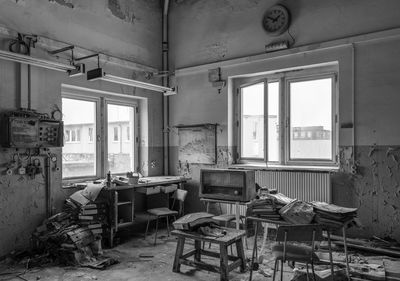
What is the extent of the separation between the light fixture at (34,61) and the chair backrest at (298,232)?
10.9 feet

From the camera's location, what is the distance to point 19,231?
4.38m

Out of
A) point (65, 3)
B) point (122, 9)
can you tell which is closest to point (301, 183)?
point (122, 9)

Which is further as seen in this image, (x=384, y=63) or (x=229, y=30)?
(x=229, y=30)

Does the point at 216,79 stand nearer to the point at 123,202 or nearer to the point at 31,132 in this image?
the point at 123,202

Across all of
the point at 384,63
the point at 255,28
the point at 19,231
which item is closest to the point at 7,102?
the point at 19,231

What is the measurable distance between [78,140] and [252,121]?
283cm

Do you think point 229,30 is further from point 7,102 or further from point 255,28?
point 7,102

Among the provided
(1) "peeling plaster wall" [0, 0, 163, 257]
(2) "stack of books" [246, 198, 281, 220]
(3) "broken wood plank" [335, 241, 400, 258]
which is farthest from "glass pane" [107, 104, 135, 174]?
(3) "broken wood plank" [335, 241, 400, 258]

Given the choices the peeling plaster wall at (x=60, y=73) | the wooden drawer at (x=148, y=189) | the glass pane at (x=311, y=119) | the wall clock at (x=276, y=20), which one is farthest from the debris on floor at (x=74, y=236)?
the wall clock at (x=276, y=20)

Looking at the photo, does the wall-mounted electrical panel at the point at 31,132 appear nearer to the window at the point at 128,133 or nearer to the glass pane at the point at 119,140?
the glass pane at the point at 119,140

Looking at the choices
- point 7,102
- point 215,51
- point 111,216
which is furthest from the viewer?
point 215,51

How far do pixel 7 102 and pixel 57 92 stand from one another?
2.28ft

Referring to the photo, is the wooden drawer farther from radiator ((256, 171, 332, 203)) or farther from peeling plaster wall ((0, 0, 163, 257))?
radiator ((256, 171, 332, 203))

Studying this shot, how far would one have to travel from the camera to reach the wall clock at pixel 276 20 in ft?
16.8
